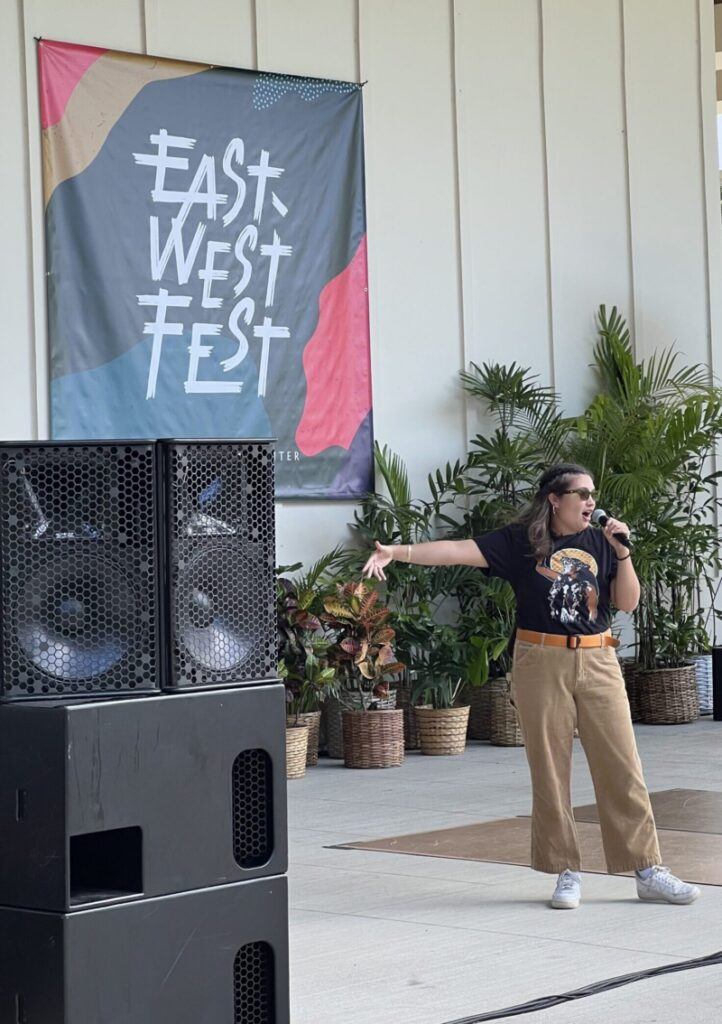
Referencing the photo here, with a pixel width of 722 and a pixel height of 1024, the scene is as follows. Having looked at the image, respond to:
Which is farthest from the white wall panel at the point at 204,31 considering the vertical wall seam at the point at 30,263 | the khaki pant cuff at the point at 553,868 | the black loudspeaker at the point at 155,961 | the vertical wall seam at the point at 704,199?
the black loudspeaker at the point at 155,961

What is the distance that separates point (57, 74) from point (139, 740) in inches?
231

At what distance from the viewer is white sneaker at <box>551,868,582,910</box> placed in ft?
16.9

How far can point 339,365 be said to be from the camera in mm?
9500

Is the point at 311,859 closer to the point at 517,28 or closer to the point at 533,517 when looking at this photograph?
the point at 533,517

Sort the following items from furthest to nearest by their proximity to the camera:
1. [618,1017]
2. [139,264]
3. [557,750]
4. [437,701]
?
[437,701] → [139,264] → [557,750] → [618,1017]

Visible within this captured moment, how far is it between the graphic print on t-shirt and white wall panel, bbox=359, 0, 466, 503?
14.8 ft

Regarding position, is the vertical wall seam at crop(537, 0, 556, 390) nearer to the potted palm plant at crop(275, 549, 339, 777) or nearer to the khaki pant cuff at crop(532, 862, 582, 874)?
the potted palm plant at crop(275, 549, 339, 777)

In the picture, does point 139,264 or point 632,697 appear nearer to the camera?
point 139,264

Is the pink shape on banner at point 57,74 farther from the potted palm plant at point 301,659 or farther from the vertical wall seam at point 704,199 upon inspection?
the vertical wall seam at point 704,199

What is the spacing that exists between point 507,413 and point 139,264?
8.89ft

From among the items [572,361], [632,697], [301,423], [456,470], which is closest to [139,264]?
[301,423]

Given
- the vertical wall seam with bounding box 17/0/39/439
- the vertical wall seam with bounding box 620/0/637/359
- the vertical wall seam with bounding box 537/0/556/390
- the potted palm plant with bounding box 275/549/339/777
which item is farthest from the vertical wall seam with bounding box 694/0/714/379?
the vertical wall seam with bounding box 17/0/39/439

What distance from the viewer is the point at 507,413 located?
33.7ft

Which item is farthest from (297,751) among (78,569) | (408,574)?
(78,569)
